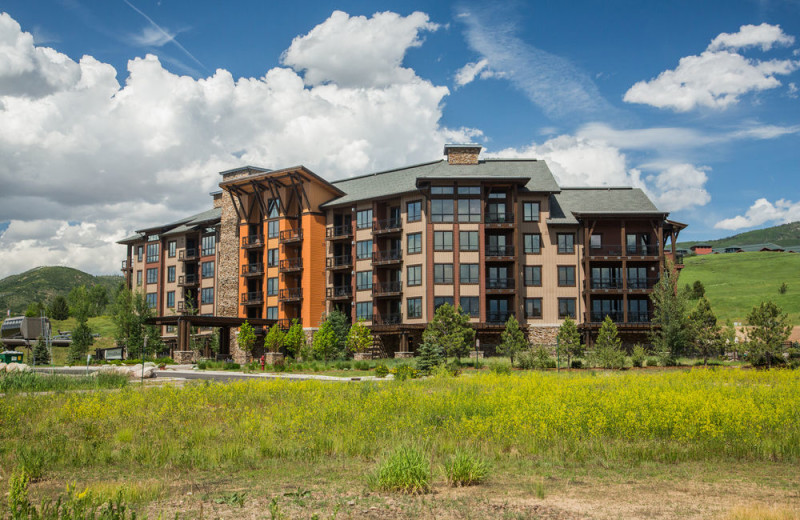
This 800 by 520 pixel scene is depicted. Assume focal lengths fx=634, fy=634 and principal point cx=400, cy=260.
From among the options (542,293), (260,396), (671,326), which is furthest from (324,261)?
(260,396)

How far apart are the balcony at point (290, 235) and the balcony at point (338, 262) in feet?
11.3

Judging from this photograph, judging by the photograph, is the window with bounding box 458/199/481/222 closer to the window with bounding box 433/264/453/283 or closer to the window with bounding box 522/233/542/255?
the window with bounding box 433/264/453/283

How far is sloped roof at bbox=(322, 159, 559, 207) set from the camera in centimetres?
5250

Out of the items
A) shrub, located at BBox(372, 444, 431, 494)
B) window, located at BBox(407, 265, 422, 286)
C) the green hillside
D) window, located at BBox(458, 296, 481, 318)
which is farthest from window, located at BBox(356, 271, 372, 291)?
shrub, located at BBox(372, 444, 431, 494)

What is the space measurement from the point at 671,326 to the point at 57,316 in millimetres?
96431

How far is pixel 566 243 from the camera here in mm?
54312

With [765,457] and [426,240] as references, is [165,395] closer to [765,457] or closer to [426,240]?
[765,457]

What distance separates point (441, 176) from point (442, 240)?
524 cm

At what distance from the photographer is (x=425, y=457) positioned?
9.77m

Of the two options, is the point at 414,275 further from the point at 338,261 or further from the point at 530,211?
the point at 530,211

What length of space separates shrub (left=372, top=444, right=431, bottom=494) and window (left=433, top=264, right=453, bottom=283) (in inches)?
1676

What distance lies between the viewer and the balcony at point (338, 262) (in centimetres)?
→ 5830

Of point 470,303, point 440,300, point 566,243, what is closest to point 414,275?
point 440,300

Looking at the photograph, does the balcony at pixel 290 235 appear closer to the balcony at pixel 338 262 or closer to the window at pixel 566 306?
the balcony at pixel 338 262
